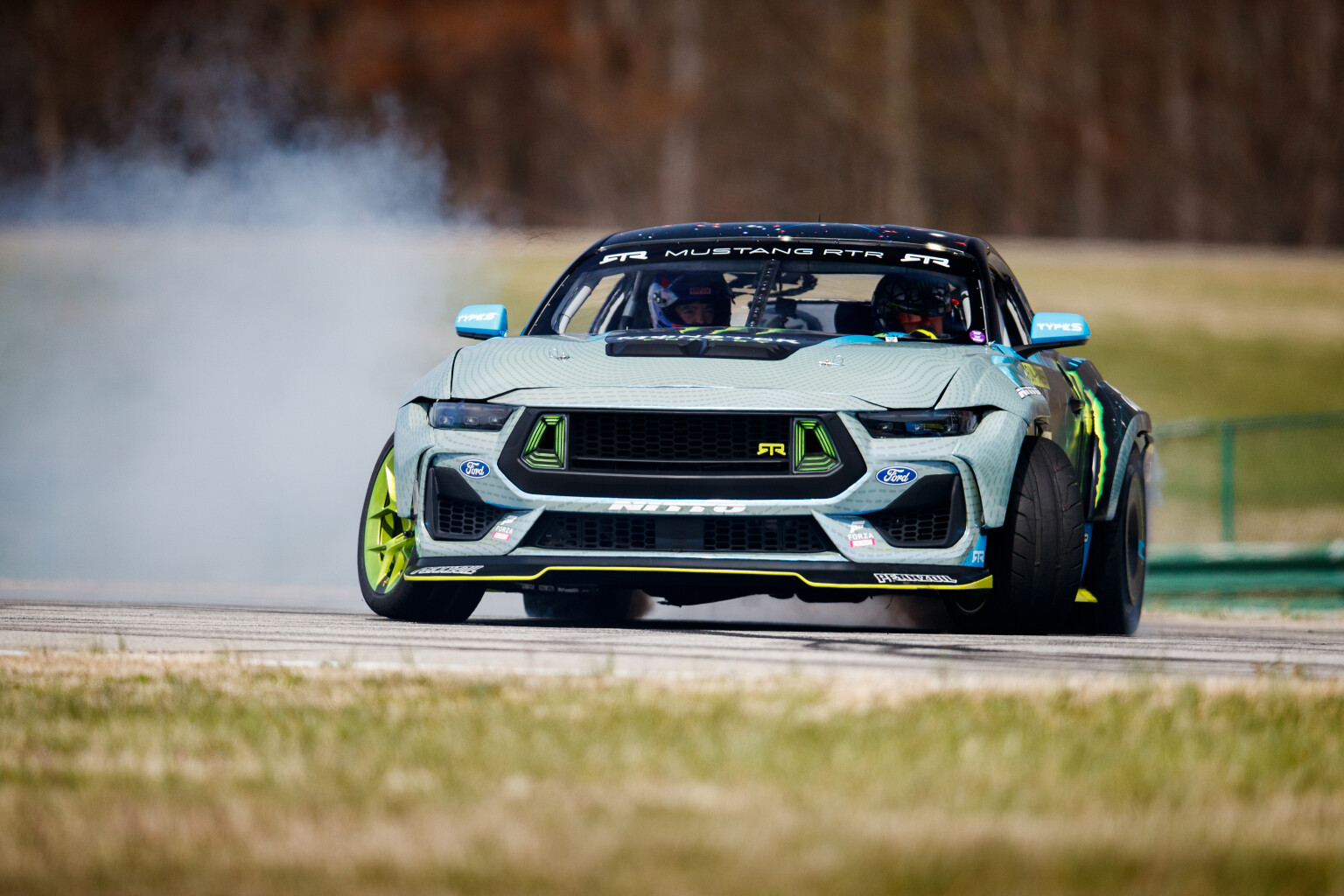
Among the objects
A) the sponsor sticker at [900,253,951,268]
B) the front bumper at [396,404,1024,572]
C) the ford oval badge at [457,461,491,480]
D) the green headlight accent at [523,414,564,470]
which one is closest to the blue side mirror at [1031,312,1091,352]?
the sponsor sticker at [900,253,951,268]

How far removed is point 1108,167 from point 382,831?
5296cm

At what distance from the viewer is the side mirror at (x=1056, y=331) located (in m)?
7.71

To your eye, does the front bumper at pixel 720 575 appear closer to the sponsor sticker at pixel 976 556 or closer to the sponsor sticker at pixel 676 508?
the sponsor sticker at pixel 976 556

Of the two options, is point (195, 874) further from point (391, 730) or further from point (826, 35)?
point (826, 35)

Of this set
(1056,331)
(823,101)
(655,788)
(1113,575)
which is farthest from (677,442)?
(823,101)

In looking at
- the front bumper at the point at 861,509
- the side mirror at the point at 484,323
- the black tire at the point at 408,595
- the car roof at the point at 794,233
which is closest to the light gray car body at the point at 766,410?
the front bumper at the point at 861,509

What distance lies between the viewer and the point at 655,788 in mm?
3615

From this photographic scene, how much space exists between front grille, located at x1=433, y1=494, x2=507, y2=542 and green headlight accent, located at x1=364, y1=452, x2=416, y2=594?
0.43 meters

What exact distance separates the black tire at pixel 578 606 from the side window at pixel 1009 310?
7.04ft

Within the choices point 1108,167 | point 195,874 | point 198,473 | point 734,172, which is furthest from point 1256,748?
point 1108,167

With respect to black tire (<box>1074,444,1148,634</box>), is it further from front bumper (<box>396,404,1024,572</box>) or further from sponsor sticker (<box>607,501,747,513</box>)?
sponsor sticker (<box>607,501,747,513</box>)

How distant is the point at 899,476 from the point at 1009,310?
6.08 ft

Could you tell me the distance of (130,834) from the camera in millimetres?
3242

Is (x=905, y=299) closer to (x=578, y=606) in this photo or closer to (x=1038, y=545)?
(x=1038, y=545)
